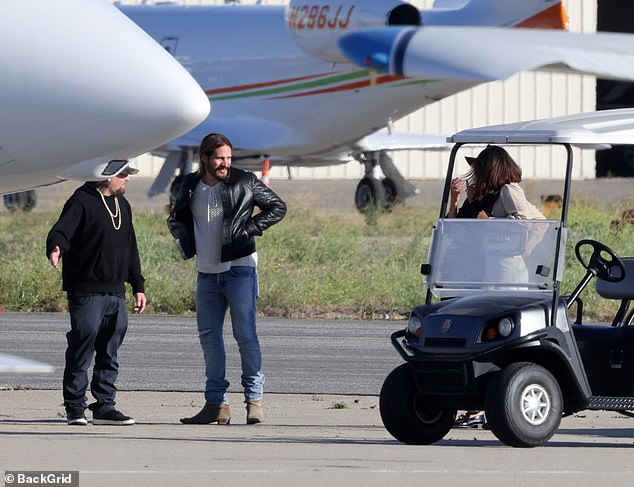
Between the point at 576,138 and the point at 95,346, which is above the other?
the point at 576,138

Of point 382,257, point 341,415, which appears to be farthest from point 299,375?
point 382,257

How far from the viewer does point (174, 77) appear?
8.42m

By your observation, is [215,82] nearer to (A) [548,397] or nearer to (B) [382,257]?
(B) [382,257]

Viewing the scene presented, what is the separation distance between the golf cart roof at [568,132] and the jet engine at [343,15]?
11.8 metres

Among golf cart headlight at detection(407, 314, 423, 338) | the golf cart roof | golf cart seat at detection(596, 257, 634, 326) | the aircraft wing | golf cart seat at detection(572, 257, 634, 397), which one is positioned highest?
the aircraft wing

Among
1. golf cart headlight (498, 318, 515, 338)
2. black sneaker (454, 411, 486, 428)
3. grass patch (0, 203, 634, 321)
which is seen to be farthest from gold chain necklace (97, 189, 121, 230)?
grass patch (0, 203, 634, 321)

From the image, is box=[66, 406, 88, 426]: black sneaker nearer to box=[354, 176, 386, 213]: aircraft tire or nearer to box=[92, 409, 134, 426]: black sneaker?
box=[92, 409, 134, 426]: black sneaker

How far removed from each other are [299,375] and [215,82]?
19634mm

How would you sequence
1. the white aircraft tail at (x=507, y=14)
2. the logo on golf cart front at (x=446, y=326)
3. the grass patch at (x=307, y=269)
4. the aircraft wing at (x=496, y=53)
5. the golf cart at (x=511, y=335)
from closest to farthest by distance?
1. the aircraft wing at (x=496, y=53)
2. the golf cart at (x=511, y=335)
3. the logo on golf cart front at (x=446, y=326)
4. the grass patch at (x=307, y=269)
5. the white aircraft tail at (x=507, y=14)

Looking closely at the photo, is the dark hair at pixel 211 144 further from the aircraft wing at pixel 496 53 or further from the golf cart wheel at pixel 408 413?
the aircraft wing at pixel 496 53

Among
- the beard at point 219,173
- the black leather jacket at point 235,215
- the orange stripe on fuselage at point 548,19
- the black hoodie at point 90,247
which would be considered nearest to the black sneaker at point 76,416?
the black hoodie at point 90,247

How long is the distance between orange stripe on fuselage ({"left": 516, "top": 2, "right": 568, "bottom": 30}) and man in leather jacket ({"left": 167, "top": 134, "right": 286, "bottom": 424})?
14672 mm

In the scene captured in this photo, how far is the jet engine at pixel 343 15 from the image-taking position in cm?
2225

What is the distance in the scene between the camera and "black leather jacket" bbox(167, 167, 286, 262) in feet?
35.1
